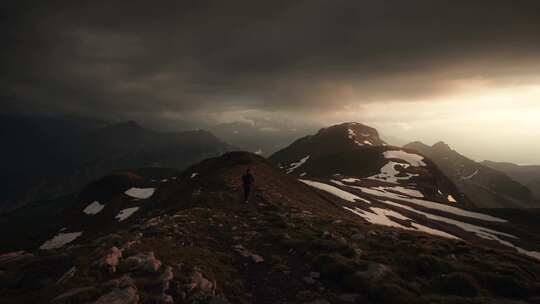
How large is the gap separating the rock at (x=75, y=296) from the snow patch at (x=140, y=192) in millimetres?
110964

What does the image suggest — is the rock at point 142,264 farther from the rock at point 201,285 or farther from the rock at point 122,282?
the rock at point 201,285

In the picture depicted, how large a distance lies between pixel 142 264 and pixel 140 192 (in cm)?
11960

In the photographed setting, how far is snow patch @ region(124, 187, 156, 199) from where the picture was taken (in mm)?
117775

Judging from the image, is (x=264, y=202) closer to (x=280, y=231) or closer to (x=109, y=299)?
(x=280, y=231)

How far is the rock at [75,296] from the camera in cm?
1114

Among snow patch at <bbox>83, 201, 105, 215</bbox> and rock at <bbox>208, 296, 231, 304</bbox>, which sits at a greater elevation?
rock at <bbox>208, 296, 231, 304</bbox>

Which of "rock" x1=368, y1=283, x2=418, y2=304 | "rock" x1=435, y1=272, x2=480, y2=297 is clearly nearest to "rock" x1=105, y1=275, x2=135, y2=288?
"rock" x1=368, y1=283, x2=418, y2=304

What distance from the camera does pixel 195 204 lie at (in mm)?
37594

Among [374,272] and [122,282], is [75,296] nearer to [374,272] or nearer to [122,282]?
[122,282]

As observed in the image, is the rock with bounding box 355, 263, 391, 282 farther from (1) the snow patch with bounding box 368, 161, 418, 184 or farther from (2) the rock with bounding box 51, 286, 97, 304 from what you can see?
(1) the snow patch with bounding box 368, 161, 418, 184

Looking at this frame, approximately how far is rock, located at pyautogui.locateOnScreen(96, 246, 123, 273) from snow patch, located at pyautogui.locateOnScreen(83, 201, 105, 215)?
124735mm

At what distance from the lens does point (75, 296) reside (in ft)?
37.2

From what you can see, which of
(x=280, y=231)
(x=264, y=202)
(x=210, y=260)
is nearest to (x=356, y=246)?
(x=280, y=231)

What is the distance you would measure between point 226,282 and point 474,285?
11353 mm
